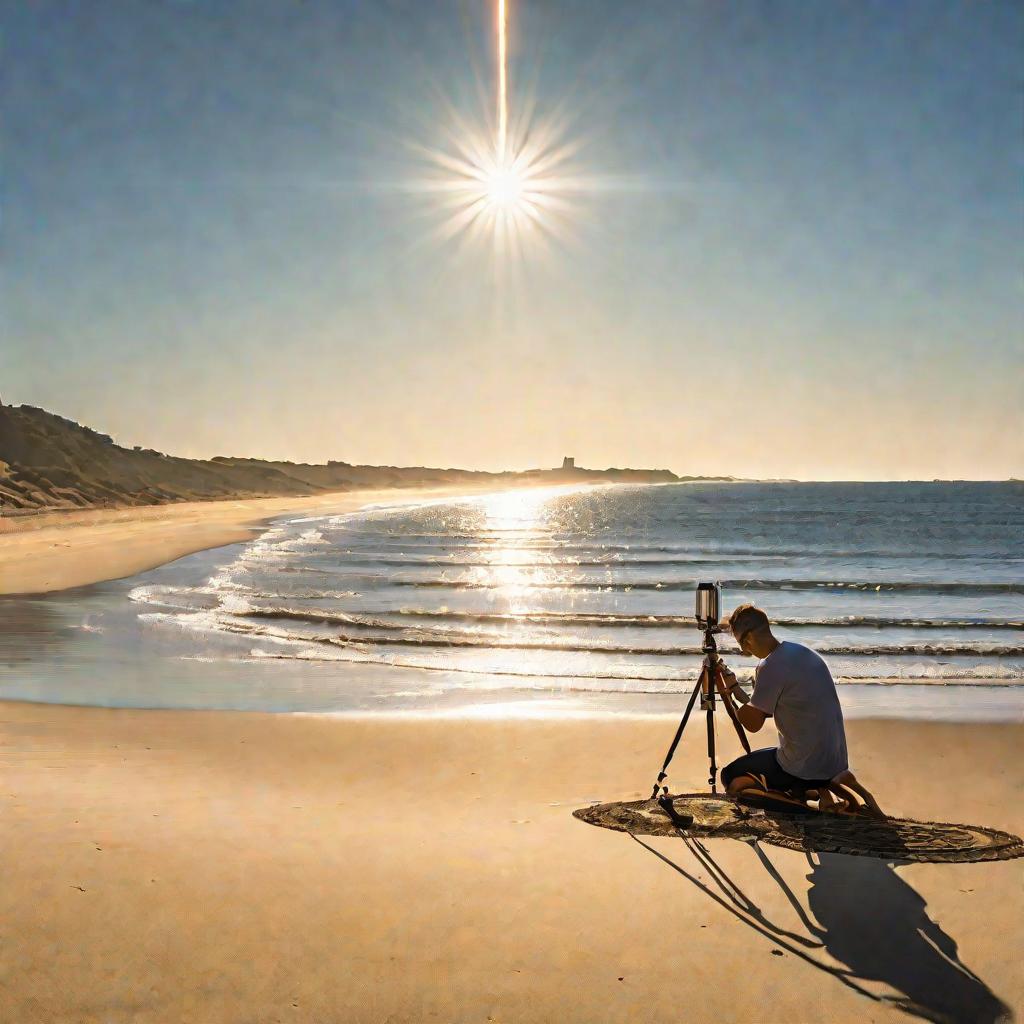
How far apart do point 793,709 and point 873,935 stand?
1337mm

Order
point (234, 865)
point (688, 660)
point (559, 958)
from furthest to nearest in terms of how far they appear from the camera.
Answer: point (688, 660) → point (234, 865) → point (559, 958)

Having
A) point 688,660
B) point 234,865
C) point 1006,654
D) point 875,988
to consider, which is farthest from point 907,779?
point 1006,654

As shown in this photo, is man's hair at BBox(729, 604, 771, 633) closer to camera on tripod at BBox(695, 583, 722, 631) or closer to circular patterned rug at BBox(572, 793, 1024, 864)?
camera on tripod at BBox(695, 583, 722, 631)

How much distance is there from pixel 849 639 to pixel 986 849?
39.6 feet

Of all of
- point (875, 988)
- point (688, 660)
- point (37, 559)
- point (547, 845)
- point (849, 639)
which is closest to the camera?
point (875, 988)

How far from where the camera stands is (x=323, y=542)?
42625 millimetres

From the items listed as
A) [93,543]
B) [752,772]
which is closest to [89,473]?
[93,543]

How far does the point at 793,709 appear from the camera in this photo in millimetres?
5172

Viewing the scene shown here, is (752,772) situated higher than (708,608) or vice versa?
(708,608)

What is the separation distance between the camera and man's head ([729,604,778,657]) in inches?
196

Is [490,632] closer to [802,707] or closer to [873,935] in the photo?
[802,707]

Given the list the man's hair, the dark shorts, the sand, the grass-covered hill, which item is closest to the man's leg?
the dark shorts

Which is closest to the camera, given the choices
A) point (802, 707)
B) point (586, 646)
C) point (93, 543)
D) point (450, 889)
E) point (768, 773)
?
point (450, 889)

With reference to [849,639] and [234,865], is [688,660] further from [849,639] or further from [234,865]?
[234,865]
